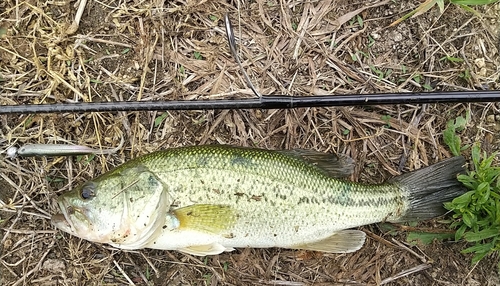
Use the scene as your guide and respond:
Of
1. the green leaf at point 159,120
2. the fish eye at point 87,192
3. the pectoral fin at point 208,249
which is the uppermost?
the green leaf at point 159,120

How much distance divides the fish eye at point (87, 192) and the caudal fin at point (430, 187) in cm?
205

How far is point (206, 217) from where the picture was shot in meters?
3.24

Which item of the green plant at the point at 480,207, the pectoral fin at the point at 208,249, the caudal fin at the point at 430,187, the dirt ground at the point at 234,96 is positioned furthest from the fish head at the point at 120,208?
the green plant at the point at 480,207

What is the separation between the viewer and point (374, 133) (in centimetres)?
390

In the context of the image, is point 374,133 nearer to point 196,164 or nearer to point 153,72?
point 196,164

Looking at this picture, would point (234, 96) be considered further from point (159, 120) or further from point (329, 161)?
point (329, 161)

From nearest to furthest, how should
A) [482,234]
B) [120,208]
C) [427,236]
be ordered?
[120,208], [482,234], [427,236]

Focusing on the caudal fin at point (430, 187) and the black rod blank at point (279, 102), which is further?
the caudal fin at point (430, 187)

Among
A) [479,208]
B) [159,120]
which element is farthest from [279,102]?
[479,208]

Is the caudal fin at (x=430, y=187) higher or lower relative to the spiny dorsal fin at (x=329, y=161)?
lower

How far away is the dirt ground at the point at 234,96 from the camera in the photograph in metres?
3.83

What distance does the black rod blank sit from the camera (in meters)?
3.28

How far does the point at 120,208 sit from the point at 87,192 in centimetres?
24

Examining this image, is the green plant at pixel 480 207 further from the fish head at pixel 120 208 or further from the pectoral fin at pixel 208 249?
the fish head at pixel 120 208
